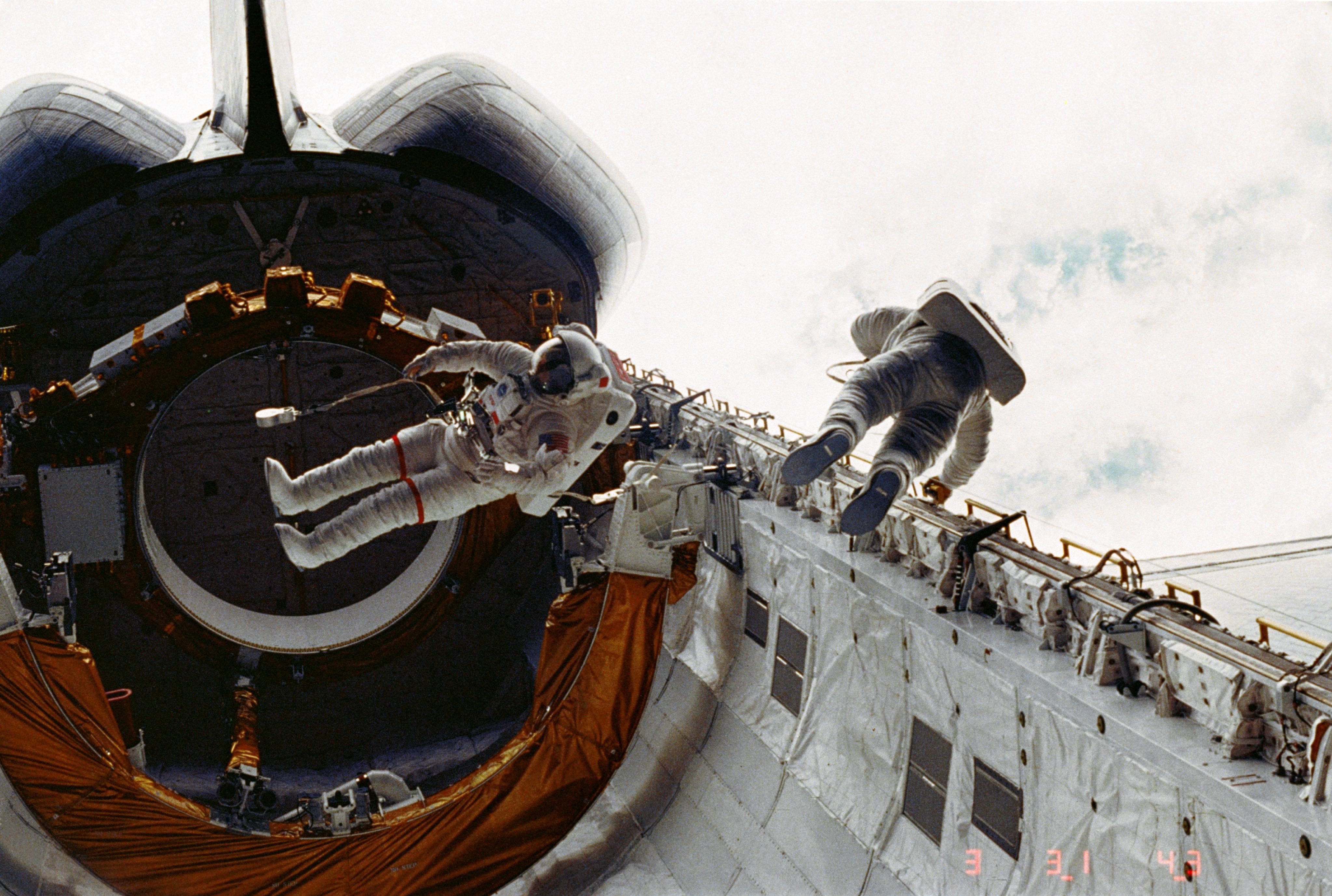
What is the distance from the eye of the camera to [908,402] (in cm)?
452

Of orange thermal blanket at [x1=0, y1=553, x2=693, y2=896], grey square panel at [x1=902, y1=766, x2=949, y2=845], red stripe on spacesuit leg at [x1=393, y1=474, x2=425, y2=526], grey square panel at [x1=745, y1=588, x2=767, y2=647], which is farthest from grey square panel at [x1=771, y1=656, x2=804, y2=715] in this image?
red stripe on spacesuit leg at [x1=393, y1=474, x2=425, y2=526]

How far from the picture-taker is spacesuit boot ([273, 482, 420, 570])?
5250 mm

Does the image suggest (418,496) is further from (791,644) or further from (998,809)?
(998,809)

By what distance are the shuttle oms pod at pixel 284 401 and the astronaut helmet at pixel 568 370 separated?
1.51 metres

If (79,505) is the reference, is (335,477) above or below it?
above

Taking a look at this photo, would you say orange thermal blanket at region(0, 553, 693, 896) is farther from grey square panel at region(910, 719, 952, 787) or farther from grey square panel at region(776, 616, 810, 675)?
grey square panel at region(910, 719, 952, 787)

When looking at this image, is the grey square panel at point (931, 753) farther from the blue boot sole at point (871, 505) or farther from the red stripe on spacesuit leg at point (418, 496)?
the red stripe on spacesuit leg at point (418, 496)

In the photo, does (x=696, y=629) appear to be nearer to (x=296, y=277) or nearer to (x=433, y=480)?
(x=433, y=480)

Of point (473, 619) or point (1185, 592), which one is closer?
point (1185, 592)

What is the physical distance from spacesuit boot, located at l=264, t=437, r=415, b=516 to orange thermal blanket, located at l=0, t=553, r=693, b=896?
5.16 feet

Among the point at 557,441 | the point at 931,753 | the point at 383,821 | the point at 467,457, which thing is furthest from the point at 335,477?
the point at 931,753

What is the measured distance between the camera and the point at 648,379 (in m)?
9.61

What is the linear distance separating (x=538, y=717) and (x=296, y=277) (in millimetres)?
3245

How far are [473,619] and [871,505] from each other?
477cm
